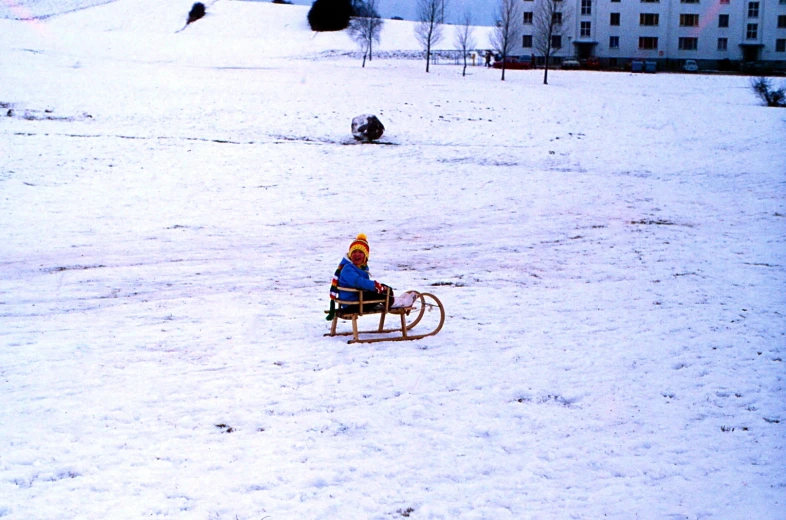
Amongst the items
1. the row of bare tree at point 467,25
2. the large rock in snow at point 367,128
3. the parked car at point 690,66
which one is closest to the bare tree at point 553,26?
the row of bare tree at point 467,25

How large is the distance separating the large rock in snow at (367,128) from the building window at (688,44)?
5868cm

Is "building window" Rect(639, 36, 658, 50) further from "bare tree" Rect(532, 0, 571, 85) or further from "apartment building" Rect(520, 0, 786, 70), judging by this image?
"bare tree" Rect(532, 0, 571, 85)

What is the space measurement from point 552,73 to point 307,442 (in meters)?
54.9

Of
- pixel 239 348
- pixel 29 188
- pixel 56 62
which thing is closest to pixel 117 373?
pixel 239 348

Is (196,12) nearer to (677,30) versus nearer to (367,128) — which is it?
(677,30)

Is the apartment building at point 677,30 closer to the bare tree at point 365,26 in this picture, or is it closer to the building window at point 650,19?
the building window at point 650,19

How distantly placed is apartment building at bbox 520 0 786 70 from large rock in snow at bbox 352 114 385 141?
171ft

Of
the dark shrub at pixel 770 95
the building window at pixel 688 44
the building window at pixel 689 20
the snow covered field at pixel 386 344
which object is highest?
the building window at pixel 689 20

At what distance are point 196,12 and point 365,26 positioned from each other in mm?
27113

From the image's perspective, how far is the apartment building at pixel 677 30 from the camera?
75062 mm

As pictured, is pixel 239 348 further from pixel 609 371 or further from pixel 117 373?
pixel 609 371

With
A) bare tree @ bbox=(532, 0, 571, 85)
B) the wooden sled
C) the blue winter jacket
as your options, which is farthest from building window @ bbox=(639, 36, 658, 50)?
the blue winter jacket

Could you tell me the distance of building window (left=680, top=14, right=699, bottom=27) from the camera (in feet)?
247

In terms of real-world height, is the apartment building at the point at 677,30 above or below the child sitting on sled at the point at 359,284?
above
